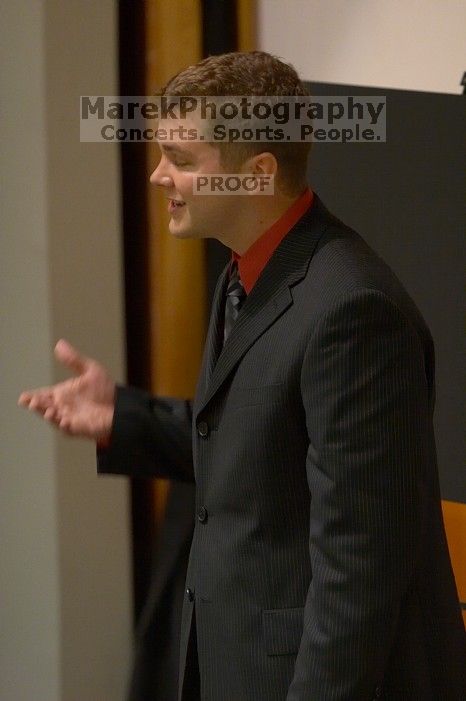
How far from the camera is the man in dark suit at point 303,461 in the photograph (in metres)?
1.09

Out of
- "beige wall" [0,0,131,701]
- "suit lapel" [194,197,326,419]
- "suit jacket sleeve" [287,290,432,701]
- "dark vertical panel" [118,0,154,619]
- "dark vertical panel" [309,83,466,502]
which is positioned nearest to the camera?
"suit jacket sleeve" [287,290,432,701]

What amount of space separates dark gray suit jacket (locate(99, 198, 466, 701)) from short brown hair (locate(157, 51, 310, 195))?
0.20 feet

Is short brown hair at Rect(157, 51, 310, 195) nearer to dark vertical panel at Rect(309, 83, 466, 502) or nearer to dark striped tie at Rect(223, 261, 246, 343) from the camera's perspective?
dark striped tie at Rect(223, 261, 246, 343)

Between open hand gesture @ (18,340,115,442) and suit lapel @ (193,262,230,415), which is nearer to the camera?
suit lapel @ (193,262,230,415)

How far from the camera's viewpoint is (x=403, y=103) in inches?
73.9

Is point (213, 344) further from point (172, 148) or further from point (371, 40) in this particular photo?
point (371, 40)

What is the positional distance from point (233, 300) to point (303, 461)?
0.32m

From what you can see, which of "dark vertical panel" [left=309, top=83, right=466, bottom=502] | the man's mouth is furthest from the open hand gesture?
"dark vertical panel" [left=309, top=83, right=466, bottom=502]

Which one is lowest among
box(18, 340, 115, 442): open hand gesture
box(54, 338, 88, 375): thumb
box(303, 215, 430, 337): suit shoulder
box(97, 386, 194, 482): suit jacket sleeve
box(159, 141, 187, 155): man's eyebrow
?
box(97, 386, 194, 482): suit jacket sleeve

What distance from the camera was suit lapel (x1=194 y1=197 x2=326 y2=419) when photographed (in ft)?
4.03

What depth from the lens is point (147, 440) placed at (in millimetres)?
1521

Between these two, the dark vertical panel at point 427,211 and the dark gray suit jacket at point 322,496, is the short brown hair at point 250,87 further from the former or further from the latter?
the dark vertical panel at point 427,211

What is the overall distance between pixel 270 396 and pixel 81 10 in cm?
121

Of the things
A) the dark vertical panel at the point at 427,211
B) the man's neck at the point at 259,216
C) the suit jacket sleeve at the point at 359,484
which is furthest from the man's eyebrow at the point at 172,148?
the dark vertical panel at the point at 427,211
